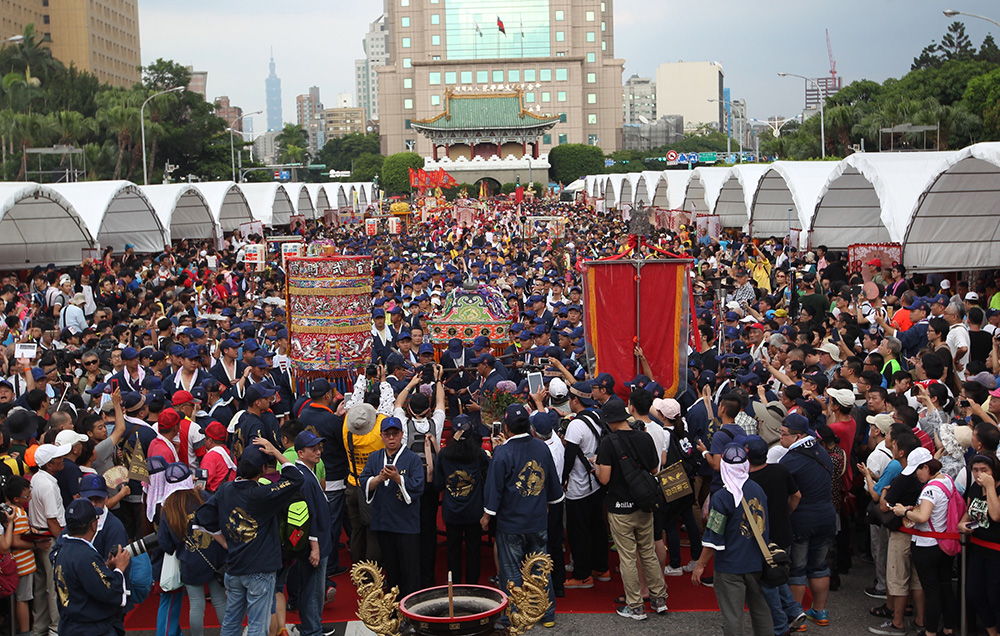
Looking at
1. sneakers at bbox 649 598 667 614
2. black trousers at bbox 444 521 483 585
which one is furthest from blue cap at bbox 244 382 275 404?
sneakers at bbox 649 598 667 614

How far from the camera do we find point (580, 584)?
25.6 feet

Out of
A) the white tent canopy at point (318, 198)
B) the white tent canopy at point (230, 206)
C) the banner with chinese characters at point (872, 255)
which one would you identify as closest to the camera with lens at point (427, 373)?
the banner with chinese characters at point (872, 255)

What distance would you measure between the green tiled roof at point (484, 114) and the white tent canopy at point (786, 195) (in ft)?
191

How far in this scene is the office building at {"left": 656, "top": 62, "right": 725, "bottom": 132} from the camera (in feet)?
600

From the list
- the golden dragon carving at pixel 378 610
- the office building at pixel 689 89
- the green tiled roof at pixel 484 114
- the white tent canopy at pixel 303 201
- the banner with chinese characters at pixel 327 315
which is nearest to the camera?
the golden dragon carving at pixel 378 610

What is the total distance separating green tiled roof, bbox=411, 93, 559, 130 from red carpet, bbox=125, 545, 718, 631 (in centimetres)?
7825

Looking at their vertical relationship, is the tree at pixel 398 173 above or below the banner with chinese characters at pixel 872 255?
above

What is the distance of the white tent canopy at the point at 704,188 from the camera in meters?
29.5

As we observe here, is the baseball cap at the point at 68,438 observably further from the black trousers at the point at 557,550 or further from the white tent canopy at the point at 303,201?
the white tent canopy at the point at 303,201

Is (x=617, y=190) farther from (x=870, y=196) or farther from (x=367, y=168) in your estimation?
(x=367, y=168)

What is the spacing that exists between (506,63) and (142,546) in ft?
324

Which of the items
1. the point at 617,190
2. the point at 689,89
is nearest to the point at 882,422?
the point at 617,190

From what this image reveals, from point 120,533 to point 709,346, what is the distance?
728 centimetres

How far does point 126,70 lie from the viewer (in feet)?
352
